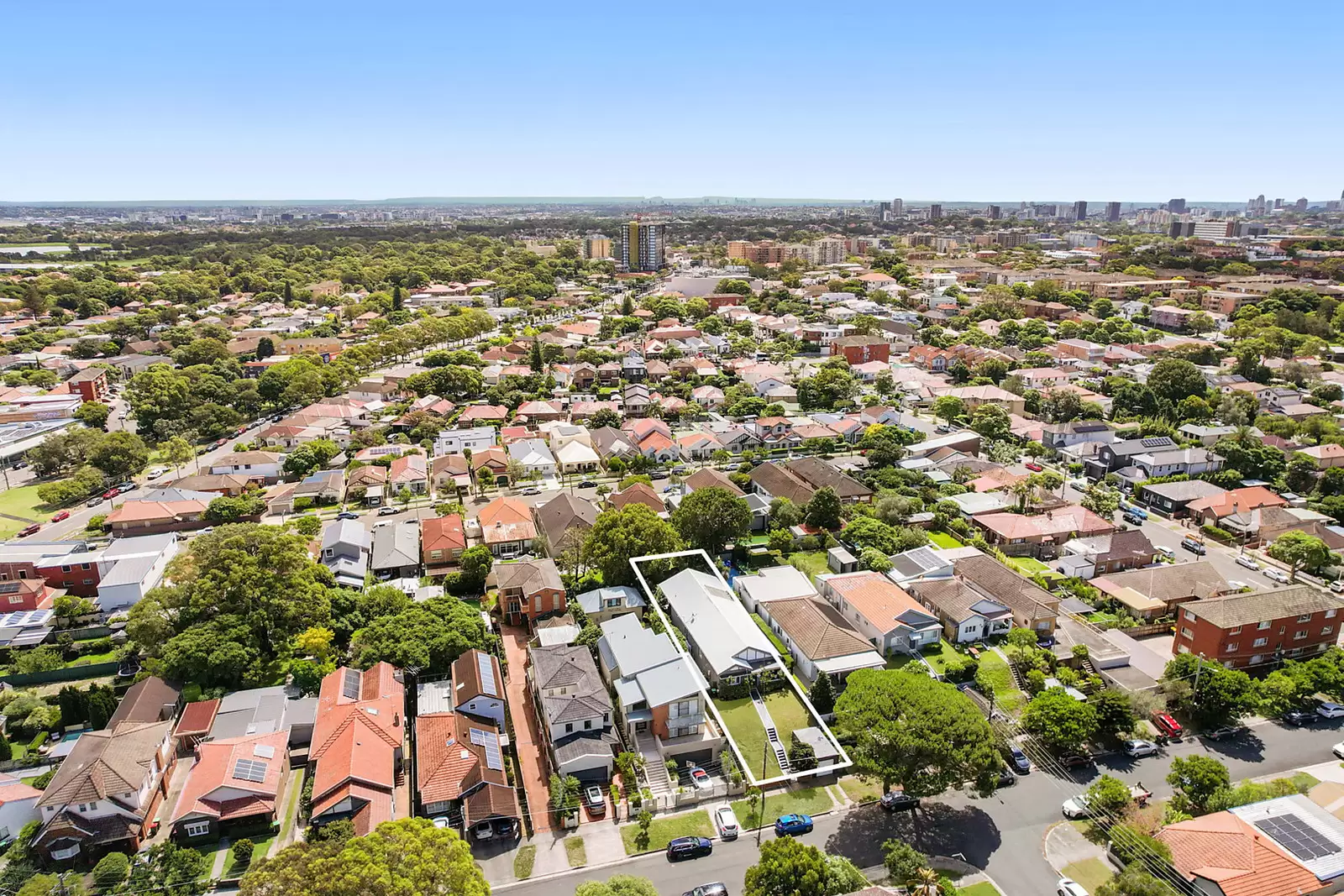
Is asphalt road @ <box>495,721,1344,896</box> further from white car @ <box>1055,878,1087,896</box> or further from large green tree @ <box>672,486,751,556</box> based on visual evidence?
large green tree @ <box>672,486,751,556</box>

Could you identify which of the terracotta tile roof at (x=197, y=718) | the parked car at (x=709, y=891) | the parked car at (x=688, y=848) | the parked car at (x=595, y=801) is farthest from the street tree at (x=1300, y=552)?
the terracotta tile roof at (x=197, y=718)

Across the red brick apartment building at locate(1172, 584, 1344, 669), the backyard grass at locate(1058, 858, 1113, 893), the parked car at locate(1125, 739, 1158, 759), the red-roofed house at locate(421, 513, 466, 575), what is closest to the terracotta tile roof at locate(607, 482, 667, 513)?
the red-roofed house at locate(421, 513, 466, 575)

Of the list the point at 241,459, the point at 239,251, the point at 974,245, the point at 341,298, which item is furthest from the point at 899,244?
the point at 241,459

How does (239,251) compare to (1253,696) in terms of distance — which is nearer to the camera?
(1253,696)

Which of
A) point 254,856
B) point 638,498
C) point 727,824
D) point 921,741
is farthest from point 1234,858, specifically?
point 638,498

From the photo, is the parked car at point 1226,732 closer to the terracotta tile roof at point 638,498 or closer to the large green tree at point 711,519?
the large green tree at point 711,519

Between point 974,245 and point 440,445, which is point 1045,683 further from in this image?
point 974,245
